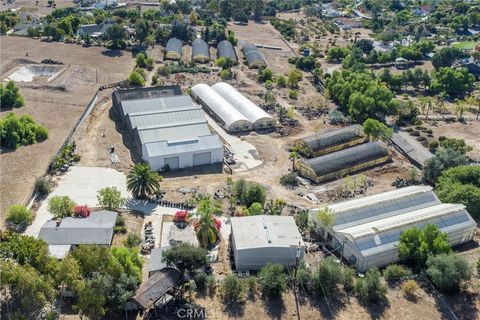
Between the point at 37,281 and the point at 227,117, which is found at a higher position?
the point at 37,281

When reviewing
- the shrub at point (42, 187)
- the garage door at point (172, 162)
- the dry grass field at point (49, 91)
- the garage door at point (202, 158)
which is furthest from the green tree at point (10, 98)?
the garage door at point (202, 158)

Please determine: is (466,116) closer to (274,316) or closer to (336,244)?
(336,244)

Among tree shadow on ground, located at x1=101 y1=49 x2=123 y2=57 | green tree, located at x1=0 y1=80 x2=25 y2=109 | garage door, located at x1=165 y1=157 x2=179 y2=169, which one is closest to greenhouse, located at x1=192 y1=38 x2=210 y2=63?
tree shadow on ground, located at x1=101 y1=49 x2=123 y2=57

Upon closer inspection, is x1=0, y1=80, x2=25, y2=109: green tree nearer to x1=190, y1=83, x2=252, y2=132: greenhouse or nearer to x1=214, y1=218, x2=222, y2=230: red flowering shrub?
x1=190, y1=83, x2=252, y2=132: greenhouse

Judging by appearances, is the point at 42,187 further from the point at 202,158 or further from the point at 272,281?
the point at 272,281

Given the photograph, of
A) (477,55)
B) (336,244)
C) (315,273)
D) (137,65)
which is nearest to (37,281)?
(315,273)
